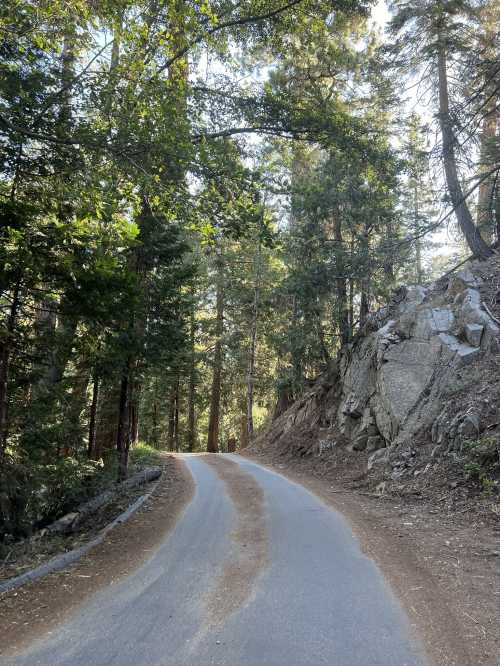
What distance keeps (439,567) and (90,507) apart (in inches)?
299

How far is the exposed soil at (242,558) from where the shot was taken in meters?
4.32

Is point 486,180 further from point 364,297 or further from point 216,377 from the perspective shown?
point 216,377

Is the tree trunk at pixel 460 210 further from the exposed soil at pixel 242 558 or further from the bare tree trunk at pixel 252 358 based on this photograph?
the bare tree trunk at pixel 252 358

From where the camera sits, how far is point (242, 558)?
225 inches

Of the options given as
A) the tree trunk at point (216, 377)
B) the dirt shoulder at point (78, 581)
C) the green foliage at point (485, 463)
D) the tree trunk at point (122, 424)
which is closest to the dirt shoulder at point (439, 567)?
the green foliage at point (485, 463)

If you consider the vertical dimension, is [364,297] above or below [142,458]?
above

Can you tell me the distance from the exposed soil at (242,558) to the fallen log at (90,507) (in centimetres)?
295

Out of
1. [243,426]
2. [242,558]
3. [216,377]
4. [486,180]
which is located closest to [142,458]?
[216,377]

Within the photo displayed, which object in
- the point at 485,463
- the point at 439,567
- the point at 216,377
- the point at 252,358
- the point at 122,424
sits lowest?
the point at 439,567

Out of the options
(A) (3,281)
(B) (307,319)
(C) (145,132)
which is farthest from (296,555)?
(B) (307,319)

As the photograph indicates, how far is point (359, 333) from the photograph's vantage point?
1619 cm

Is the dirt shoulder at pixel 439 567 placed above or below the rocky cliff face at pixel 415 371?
below

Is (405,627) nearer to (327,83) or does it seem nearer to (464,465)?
(464,465)

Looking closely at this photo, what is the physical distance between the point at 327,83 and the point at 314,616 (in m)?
15.9
